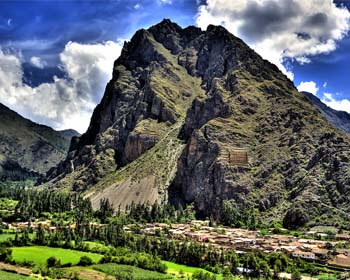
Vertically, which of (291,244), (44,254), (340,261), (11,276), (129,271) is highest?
(291,244)

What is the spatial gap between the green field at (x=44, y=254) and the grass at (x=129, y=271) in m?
8.11

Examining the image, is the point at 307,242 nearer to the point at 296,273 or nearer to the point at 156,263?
the point at 296,273

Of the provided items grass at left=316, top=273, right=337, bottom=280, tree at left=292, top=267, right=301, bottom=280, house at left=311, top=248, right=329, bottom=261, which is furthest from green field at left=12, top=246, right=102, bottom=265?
house at left=311, top=248, right=329, bottom=261

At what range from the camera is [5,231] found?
192m

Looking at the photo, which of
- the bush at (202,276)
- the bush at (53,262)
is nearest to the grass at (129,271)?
the bush at (202,276)

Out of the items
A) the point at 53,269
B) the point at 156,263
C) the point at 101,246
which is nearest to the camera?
the point at 53,269

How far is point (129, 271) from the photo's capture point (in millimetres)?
132500

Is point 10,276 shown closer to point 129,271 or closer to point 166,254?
point 129,271

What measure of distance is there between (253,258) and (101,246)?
168ft

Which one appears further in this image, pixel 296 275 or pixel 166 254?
pixel 166 254

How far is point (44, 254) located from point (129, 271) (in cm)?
3161

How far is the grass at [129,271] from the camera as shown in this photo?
128m

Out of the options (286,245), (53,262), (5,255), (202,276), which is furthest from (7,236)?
(286,245)


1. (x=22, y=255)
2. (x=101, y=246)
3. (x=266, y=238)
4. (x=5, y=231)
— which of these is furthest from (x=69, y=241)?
(x=266, y=238)
